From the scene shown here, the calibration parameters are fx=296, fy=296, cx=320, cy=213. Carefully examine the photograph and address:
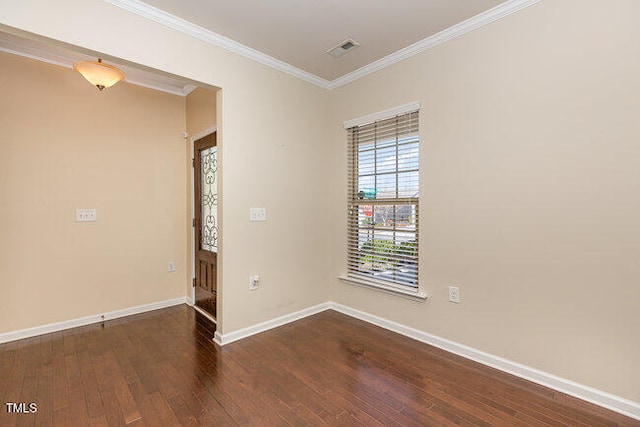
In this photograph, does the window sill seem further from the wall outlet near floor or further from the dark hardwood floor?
the dark hardwood floor

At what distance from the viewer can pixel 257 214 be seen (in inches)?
119

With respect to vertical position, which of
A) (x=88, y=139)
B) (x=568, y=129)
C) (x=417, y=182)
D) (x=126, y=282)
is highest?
(x=88, y=139)

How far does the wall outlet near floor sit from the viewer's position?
2568 millimetres

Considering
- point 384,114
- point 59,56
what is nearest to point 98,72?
point 59,56

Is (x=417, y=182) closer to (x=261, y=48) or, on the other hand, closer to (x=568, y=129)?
(x=568, y=129)

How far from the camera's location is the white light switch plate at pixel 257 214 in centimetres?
296

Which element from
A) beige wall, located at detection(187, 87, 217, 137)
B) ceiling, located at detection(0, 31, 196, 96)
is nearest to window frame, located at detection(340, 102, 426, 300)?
beige wall, located at detection(187, 87, 217, 137)

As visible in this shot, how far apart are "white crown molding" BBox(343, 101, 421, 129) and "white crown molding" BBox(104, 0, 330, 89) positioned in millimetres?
705

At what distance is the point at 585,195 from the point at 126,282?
174 inches

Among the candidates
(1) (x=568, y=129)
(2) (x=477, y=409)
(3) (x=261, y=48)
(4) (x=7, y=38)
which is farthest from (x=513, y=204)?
(4) (x=7, y=38)

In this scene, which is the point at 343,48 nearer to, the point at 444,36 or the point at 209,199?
the point at 444,36

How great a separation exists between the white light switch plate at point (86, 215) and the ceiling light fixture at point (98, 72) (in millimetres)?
1343

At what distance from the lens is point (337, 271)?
3.67m

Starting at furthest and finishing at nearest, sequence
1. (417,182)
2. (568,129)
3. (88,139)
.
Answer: (88,139) → (417,182) → (568,129)
